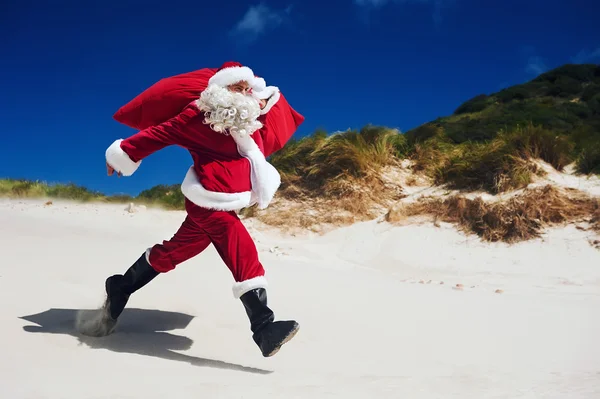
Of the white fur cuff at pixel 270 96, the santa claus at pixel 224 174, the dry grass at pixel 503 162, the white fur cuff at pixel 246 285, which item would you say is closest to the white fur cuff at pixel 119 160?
the santa claus at pixel 224 174

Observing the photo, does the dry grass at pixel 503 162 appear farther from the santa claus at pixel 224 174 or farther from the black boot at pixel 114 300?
the black boot at pixel 114 300

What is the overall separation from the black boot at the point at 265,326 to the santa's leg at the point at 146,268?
43 centimetres

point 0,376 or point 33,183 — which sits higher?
point 33,183

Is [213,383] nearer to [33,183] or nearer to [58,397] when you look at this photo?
[58,397]

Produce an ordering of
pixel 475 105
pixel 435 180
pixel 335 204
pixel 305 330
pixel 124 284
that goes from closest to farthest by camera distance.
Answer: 1. pixel 124 284
2. pixel 305 330
3. pixel 335 204
4. pixel 435 180
5. pixel 475 105

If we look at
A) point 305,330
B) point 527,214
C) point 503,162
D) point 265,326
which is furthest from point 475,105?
point 265,326

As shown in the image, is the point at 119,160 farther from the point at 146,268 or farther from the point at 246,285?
the point at 246,285

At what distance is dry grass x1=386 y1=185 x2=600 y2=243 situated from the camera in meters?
6.25

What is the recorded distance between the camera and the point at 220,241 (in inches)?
107

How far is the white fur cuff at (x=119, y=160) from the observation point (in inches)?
109

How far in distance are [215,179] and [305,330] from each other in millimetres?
1178

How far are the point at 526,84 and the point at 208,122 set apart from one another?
68.1ft

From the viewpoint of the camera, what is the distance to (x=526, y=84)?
20.7 metres

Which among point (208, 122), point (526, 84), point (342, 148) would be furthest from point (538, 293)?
point (526, 84)
